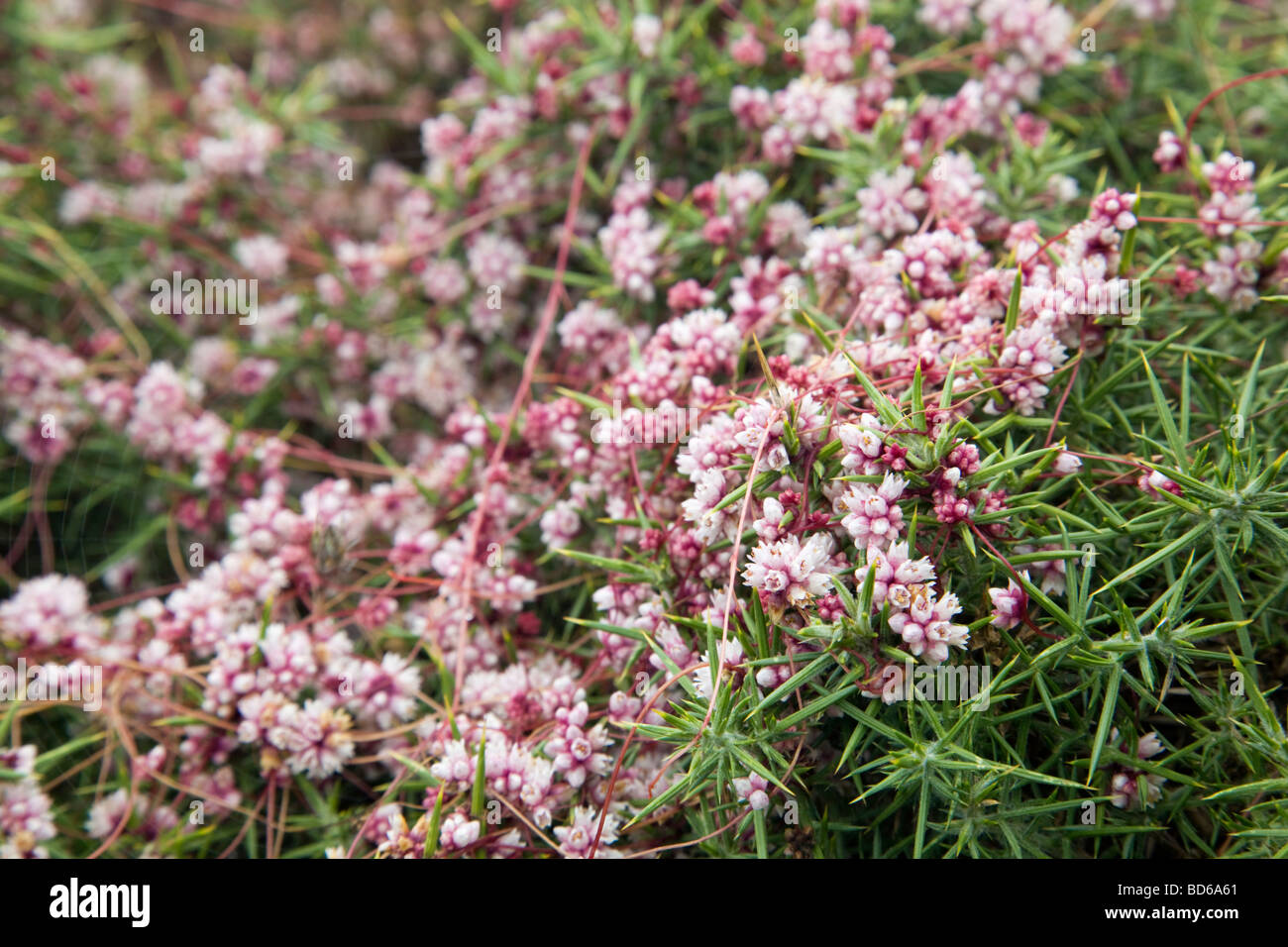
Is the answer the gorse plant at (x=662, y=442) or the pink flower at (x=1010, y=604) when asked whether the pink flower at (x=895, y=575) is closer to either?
the gorse plant at (x=662, y=442)

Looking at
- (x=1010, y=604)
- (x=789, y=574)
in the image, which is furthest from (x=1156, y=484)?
(x=789, y=574)

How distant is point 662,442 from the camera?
1508 millimetres

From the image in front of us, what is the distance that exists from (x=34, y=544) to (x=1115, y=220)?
→ 8.11ft

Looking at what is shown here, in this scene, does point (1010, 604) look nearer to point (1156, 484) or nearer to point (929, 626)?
point (929, 626)

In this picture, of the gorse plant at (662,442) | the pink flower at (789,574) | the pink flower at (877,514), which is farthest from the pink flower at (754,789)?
the pink flower at (877,514)

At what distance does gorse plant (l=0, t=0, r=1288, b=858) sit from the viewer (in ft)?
3.97

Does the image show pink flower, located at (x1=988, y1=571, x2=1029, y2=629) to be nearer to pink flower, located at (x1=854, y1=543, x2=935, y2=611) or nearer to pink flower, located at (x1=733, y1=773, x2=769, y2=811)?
pink flower, located at (x1=854, y1=543, x2=935, y2=611)

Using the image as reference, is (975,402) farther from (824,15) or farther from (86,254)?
(86,254)

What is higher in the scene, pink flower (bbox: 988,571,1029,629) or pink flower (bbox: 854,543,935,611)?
pink flower (bbox: 854,543,935,611)

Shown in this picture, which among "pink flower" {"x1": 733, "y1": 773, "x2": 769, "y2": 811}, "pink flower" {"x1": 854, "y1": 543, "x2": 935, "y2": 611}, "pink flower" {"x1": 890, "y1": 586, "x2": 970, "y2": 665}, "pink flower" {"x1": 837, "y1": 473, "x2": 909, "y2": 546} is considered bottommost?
"pink flower" {"x1": 733, "y1": 773, "x2": 769, "y2": 811}

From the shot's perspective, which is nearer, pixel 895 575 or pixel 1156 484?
pixel 895 575

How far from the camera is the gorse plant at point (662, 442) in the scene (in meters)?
1.21

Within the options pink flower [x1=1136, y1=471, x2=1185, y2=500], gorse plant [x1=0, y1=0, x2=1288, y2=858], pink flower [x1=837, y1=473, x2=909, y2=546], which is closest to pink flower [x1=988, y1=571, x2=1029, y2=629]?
gorse plant [x1=0, y1=0, x2=1288, y2=858]

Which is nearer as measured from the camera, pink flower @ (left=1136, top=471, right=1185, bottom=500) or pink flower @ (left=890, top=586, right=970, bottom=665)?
pink flower @ (left=890, top=586, right=970, bottom=665)
